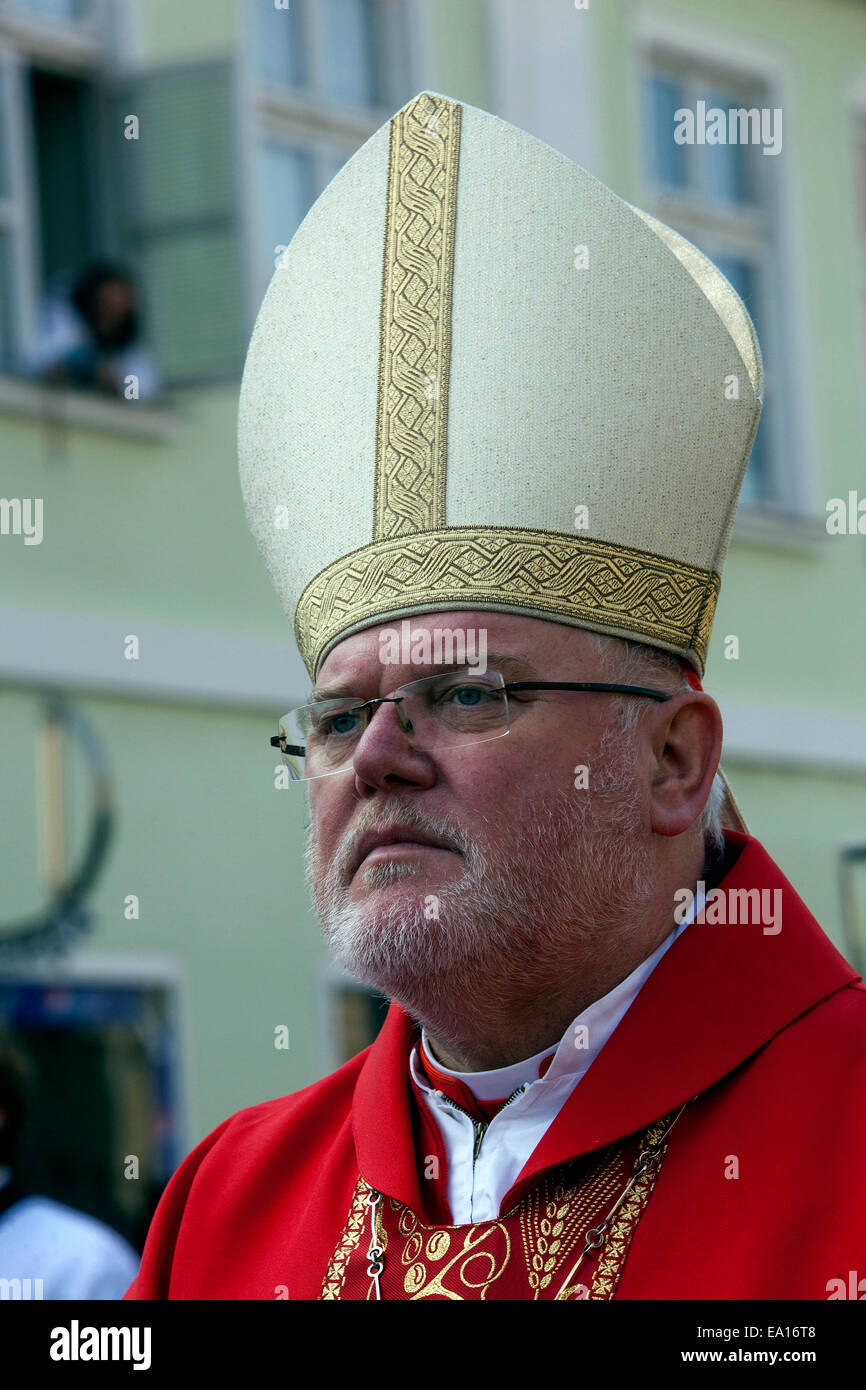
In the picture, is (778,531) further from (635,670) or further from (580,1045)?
(580,1045)

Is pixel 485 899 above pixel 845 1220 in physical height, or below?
above

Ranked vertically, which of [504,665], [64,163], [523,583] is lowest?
[504,665]

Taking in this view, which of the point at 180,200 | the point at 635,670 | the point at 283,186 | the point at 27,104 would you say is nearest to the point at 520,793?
the point at 635,670

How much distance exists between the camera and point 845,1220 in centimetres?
284

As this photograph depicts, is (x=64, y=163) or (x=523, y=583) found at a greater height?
(x=64, y=163)

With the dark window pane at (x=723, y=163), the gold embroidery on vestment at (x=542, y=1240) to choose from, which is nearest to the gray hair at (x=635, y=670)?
the gold embroidery on vestment at (x=542, y=1240)

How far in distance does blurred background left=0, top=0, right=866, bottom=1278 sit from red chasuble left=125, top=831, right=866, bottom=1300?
4297 mm

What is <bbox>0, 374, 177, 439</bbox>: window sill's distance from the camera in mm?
8719

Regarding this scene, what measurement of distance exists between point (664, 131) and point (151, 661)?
4260mm

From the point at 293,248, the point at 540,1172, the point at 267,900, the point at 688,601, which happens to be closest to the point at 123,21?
the point at 267,900

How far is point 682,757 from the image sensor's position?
332 centimetres

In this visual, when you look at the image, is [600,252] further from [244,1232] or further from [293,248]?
[244,1232]

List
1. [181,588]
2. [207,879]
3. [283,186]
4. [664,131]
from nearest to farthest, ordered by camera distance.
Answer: [207,879]
[181,588]
[283,186]
[664,131]
